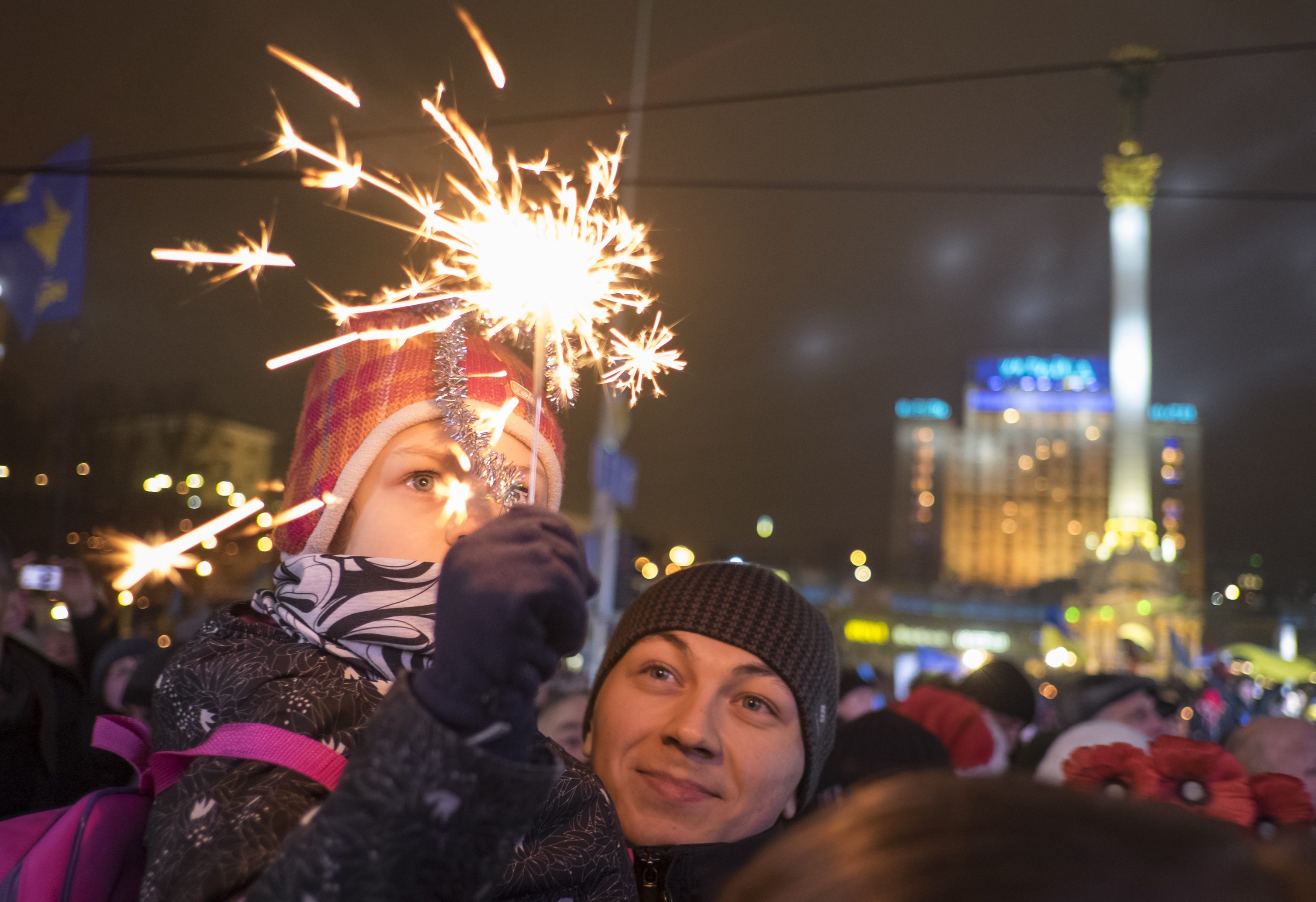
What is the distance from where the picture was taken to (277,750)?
4.77 feet

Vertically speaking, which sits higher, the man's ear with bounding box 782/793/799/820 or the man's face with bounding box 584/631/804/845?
the man's face with bounding box 584/631/804/845

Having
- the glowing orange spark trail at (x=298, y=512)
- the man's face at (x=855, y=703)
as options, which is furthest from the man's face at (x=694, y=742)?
the man's face at (x=855, y=703)

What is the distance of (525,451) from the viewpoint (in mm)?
2203

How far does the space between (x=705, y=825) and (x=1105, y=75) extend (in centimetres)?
7495

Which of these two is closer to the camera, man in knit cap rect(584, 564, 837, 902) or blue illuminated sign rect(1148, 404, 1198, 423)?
man in knit cap rect(584, 564, 837, 902)

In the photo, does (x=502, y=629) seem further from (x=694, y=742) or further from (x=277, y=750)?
(x=694, y=742)

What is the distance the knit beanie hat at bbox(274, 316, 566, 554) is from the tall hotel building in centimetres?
9906

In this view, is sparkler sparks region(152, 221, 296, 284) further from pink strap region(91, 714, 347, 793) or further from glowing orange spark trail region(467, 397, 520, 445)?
pink strap region(91, 714, 347, 793)

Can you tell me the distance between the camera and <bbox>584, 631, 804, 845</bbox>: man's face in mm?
2451

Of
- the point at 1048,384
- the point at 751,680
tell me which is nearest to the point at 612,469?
the point at 751,680

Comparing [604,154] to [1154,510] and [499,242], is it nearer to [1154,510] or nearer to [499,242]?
[499,242]

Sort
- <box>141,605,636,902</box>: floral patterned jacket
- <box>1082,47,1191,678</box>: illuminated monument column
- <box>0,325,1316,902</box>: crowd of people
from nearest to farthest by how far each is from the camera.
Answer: <box>0,325,1316,902</box>: crowd of people, <box>141,605,636,902</box>: floral patterned jacket, <box>1082,47,1191,678</box>: illuminated monument column

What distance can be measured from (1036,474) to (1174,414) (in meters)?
14.3

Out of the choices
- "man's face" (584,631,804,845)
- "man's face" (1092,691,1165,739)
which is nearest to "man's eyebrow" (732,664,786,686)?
"man's face" (584,631,804,845)
